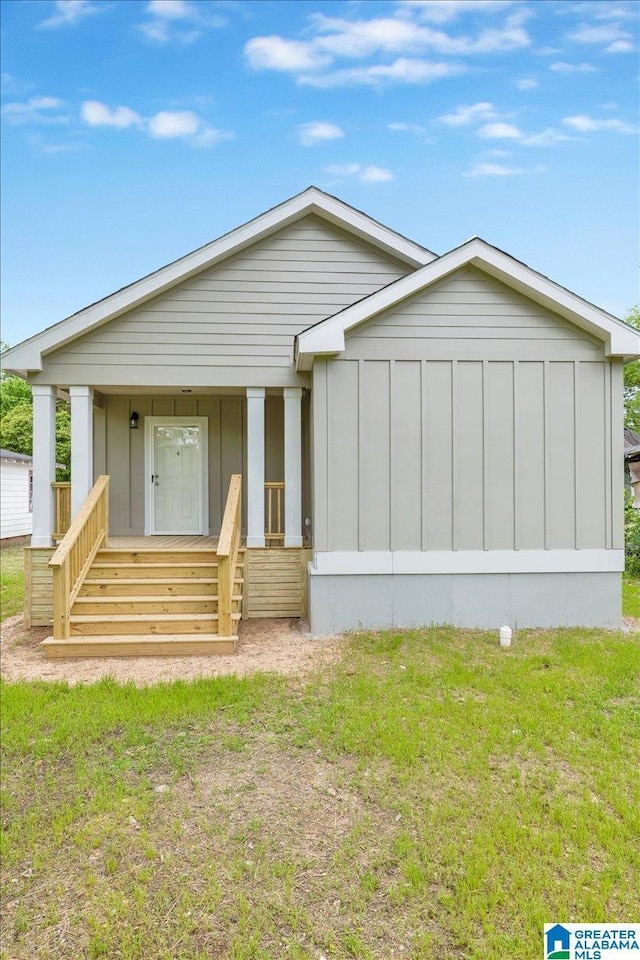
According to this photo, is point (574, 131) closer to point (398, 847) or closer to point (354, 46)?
point (354, 46)

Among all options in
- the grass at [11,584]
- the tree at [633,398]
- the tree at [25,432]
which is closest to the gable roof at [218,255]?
the grass at [11,584]

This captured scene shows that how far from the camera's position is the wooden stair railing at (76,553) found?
223 inches

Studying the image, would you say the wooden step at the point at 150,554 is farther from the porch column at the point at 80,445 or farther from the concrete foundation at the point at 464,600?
the concrete foundation at the point at 464,600

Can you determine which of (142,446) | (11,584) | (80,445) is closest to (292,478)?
(80,445)

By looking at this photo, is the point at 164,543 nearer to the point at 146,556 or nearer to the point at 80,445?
the point at 146,556

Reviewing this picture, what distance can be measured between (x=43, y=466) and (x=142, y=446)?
211 centimetres

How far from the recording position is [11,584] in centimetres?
995

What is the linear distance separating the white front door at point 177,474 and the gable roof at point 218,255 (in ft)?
7.75

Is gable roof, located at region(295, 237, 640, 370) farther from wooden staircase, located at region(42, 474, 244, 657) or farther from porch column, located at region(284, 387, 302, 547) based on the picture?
wooden staircase, located at region(42, 474, 244, 657)

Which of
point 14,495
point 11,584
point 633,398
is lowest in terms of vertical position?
point 11,584

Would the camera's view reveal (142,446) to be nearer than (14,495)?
Yes

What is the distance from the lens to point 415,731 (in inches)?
146

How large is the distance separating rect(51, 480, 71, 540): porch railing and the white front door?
1.74 metres

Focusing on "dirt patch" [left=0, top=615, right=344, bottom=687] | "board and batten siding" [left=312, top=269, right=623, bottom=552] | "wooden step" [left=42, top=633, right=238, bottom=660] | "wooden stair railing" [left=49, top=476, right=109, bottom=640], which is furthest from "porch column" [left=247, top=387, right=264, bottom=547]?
"wooden stair railing" [left=49, top=476, right=109, bottom=640]
